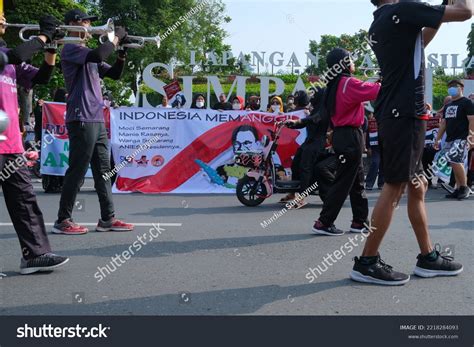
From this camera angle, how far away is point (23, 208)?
4.66 m

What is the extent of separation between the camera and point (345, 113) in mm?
6074

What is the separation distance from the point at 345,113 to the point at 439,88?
137 ft

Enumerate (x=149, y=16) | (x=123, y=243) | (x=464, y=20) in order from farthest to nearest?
(x=149, y=16), (x=123, y=243), (x=464, y=20)

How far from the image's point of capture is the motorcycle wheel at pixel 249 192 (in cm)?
874

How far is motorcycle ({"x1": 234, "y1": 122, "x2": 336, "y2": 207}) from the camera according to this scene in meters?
8.74

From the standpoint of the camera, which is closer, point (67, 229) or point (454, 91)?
point (67, 229)

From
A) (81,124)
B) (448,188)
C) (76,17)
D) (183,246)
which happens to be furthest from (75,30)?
(448,188)

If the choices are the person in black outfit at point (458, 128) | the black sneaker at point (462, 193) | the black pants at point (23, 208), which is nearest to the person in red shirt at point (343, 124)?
the black pants at point (23, 208)

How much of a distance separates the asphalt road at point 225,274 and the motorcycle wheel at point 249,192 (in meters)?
0.96

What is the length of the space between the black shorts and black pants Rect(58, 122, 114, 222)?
325cm

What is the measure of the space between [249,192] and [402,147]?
15.2 ft

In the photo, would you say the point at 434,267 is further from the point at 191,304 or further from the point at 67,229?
the point at 67,229
